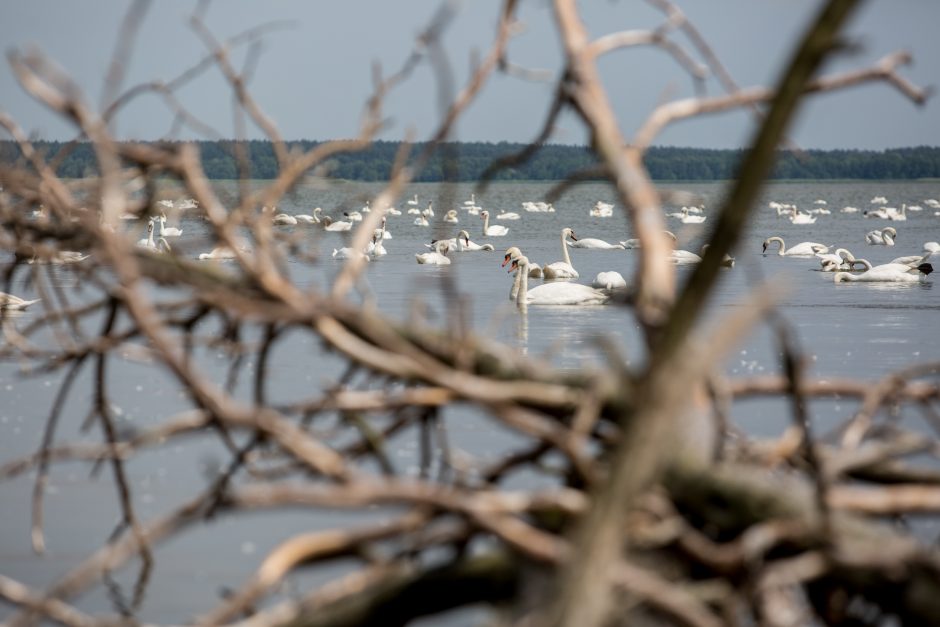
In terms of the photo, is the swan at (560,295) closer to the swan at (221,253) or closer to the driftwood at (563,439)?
the swan at (221,253)

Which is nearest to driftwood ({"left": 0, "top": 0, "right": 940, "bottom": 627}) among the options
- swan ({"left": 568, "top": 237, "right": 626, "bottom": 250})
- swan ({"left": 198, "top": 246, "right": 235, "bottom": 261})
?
swan ({"left": 198, "top": 246, "right": 235, "bottom": 261})

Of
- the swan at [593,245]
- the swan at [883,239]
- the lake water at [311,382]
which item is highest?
the swan at [883,239]

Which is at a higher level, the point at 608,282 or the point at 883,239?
the point at 883,239

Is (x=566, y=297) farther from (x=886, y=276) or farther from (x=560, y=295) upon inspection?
(x=886, y=276)

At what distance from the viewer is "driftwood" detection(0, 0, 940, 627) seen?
5.71 feet

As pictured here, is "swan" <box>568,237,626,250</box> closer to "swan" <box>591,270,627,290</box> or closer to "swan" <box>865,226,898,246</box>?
"swan" <box>865,226,898,246</box>

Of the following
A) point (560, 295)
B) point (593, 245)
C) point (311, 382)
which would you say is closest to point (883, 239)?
point (593, 245)

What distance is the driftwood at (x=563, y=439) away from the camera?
174 centimetres

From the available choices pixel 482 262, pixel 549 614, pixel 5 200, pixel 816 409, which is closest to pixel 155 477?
pixel 5 200

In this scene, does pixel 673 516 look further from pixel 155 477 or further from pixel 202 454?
pixel 202 454

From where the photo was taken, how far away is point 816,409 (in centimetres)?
893

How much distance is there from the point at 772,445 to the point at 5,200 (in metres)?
2.20

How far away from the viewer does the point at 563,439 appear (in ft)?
8.53

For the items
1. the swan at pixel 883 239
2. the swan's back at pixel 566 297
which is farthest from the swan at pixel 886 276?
the swan at pixel 883 239
